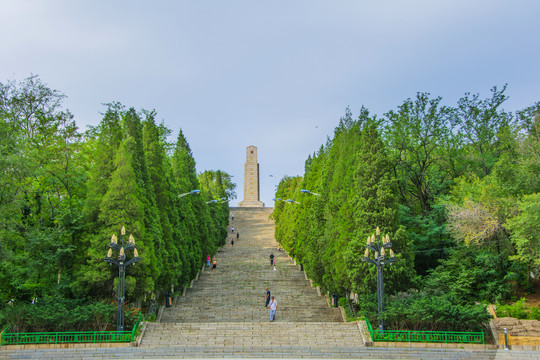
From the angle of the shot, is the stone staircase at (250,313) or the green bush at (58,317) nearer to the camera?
the green bush at (58,317)

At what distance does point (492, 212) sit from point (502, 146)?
23.3 ft

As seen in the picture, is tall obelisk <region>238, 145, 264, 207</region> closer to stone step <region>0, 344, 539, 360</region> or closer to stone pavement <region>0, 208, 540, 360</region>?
stone pavement <region>0, 208, 540, 360</region>

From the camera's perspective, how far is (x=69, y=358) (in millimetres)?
12406

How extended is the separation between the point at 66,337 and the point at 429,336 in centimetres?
1058

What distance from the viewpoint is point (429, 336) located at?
527 inches

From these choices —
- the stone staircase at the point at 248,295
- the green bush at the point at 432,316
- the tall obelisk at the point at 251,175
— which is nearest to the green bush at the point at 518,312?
the green bush at the point at 432,316

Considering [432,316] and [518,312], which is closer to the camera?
[432,316]

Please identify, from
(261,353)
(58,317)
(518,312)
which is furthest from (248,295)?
(518,312)

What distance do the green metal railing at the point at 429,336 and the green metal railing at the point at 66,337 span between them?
7.34 m

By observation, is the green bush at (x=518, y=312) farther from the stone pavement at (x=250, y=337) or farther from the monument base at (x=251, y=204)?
the monument base at (x=251, y=204)

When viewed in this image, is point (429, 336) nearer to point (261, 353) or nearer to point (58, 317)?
point (261, 353)

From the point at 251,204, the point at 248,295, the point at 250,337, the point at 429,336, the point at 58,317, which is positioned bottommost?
the point at 250,337

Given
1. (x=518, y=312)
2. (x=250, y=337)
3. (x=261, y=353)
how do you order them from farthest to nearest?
(x=518, y=312), (x=250, y=337), (x=261, y=353)

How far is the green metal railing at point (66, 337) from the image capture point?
1292 cm
